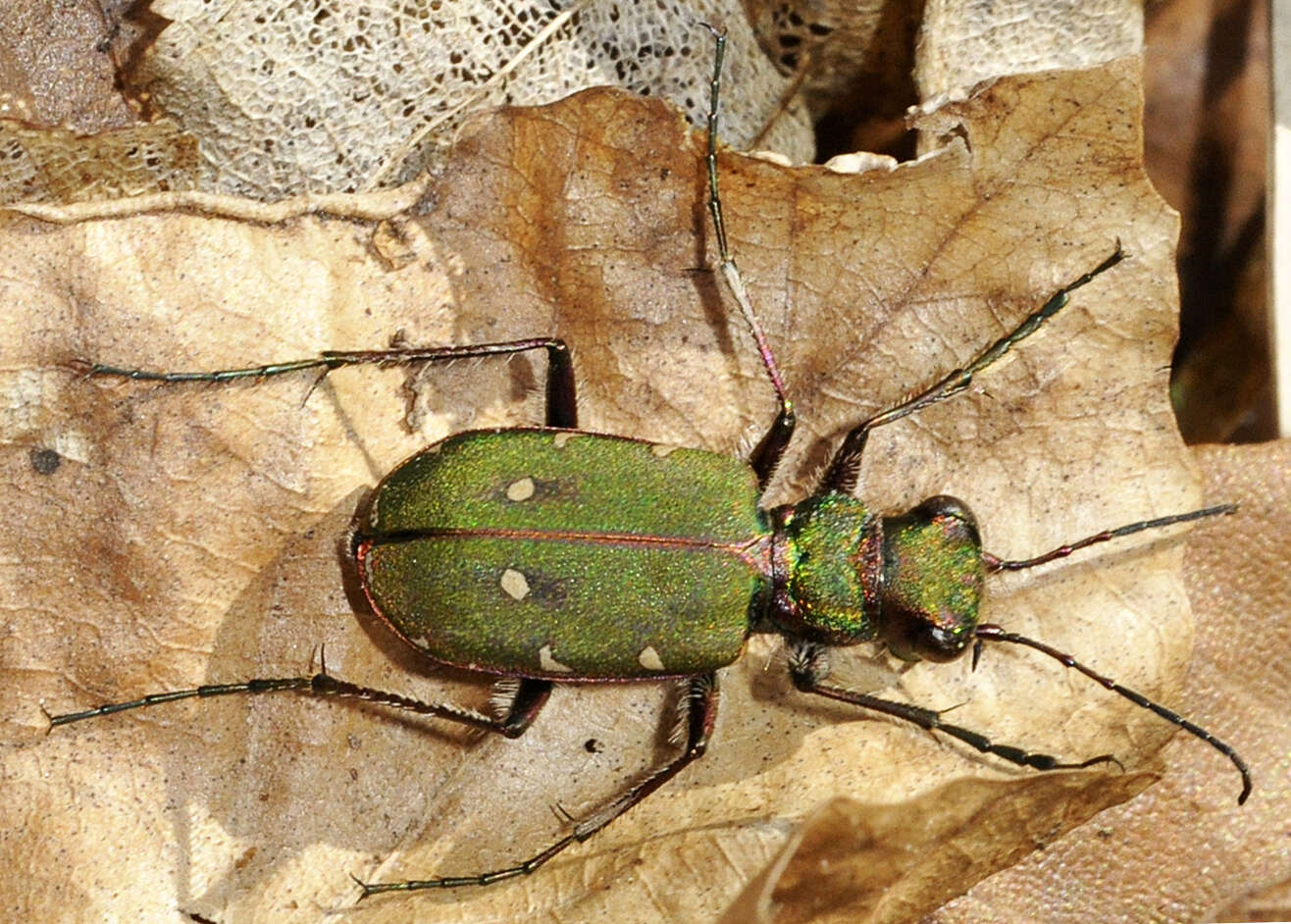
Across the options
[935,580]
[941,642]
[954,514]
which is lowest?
[941,642]

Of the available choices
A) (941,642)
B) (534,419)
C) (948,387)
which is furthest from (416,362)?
(941,642)

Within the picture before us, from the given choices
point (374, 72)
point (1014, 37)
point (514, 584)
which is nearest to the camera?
point (514, 584)

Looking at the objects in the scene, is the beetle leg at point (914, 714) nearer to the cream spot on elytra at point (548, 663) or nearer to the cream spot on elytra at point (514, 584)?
the cream spot on elytra at point (548, 663)

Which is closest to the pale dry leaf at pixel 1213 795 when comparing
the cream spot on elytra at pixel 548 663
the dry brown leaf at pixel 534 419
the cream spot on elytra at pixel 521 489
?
the dry brown leaf at pixel 534 419

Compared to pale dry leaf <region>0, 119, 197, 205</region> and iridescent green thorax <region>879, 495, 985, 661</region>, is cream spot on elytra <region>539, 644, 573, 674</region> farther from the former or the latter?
pale dry leaf <region>0, 119, 197, 205</region>

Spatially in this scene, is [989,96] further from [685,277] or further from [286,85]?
[286,85]

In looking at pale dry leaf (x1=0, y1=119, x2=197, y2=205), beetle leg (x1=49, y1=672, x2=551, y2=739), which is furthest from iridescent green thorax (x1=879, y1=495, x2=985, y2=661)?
pale dry leaf (x1=0, y1=119, x2=197, y2=205)

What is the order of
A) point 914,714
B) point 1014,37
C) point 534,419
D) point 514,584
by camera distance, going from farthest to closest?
point 1014,37
point 534,419
point 914,714
point 514,584

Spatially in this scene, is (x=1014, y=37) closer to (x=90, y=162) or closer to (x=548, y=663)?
(x=548, y=663)
